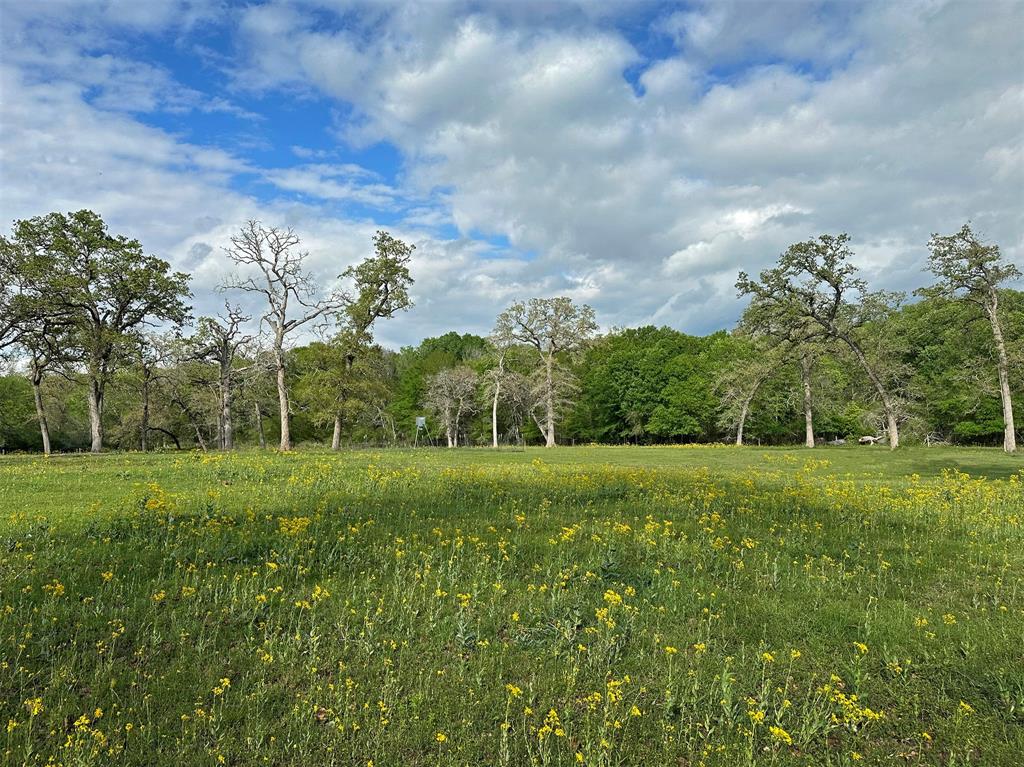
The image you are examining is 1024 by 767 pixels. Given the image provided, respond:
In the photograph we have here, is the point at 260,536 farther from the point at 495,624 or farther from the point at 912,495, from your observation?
the point at 912,495

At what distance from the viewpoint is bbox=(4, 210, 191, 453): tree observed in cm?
3247

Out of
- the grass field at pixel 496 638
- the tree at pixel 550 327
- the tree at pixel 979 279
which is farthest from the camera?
the tree at pixel 550 327

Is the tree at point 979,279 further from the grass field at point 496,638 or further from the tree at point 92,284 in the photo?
the tree at point 92,284

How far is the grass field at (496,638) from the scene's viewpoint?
420 centimetres

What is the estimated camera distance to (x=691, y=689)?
4.82 metres

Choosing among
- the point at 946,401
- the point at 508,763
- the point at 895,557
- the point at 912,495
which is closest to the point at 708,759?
the point at 508,763

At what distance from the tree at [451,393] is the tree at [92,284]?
121 ft

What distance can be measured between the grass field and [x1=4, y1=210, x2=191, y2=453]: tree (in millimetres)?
29004

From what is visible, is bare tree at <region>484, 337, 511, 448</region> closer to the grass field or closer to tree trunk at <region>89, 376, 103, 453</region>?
→ tree trunk at <region>89, 376, 103, 453</region>

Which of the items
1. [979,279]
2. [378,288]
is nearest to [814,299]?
[979,279]

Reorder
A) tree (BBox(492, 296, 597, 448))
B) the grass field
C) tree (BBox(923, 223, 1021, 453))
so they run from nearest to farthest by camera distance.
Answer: the grass field
tree (BBox(923, 223, 1021, 453))
tree (BBox(492, 296, 597, 448))

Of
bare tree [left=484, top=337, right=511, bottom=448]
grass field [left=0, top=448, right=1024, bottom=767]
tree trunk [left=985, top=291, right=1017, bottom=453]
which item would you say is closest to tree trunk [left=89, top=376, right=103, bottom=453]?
grass field [left=0, top=448, right=1024, bottom=767]

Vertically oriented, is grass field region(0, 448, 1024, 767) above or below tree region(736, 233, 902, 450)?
below

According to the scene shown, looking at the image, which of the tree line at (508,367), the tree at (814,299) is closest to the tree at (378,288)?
the tree line at (508,367)
